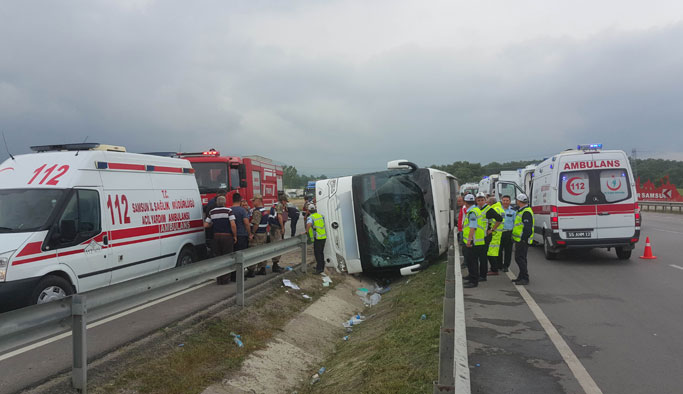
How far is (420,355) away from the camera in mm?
5371

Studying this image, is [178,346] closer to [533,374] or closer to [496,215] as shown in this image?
[533,374]

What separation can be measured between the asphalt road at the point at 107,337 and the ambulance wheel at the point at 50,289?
637mm

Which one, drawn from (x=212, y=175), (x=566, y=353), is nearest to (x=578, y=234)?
(x=566, y=353)

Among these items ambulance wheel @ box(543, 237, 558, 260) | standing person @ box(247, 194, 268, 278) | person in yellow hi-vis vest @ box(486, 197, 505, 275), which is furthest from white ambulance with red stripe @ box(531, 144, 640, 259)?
standing person @ box(247, 194, 268, 278)

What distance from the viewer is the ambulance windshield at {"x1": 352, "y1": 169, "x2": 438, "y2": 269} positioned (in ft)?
35.7

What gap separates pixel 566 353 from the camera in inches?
219

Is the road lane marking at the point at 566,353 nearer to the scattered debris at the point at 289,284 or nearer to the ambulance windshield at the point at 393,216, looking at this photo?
the ambulance windshield at the point at 393,216

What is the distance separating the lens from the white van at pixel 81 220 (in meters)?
6.07

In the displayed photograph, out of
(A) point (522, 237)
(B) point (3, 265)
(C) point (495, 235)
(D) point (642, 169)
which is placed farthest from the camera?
(D) point (642, 169)

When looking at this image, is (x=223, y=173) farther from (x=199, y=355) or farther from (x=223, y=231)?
(x=199, y=355)

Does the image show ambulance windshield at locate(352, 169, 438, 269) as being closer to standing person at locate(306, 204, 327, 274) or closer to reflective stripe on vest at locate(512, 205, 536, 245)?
standing person at locate(306, 204, 327, 274)

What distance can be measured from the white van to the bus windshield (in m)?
5.42

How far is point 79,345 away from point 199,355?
1.44 meters

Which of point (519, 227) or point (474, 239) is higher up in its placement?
point (519, 227)
